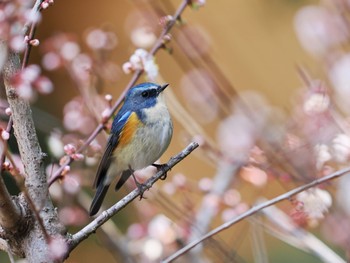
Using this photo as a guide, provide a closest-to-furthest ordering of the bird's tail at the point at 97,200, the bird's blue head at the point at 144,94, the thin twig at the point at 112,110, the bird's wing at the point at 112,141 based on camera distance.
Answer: the thin twig at the point at 112,110, the bird's tail at the point at 97,200, the bird's wing at the point at 112,141, the bird's blue head at the point at 144,94

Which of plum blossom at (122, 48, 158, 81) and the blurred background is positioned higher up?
plum blossom at (122, 48, 158, 81)

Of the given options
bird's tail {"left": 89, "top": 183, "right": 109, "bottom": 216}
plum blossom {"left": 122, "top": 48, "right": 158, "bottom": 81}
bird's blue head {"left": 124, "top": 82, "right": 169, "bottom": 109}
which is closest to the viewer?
plum blossom {"left": 122, "top": 48, "right": 158, "bottom": 81}

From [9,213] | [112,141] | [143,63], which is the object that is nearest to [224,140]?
[112,141]

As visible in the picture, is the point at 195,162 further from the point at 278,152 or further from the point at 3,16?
the point at 3,16

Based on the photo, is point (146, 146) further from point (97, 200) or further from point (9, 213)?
point (9, 213)

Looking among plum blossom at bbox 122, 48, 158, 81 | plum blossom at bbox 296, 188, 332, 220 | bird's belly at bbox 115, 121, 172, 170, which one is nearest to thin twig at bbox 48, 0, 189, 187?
plum blossom at bbox 122, 48, 158, 81

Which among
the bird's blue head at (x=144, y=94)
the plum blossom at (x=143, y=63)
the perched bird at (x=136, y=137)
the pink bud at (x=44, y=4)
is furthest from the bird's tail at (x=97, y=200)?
the pink bud at (x=44, y=4)

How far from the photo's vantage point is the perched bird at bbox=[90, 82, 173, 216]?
10.6 ft

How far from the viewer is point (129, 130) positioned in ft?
11.0

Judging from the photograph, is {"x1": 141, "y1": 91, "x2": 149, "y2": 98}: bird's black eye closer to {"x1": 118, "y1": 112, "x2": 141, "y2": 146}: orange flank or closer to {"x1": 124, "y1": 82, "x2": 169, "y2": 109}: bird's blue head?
{"x1": 124, "y1": 82, "x2": 169, "y2": 109}: bird's blue head

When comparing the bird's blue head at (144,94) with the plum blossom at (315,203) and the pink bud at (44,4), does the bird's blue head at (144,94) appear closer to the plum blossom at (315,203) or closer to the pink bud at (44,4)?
the plum blossom at (315,203)

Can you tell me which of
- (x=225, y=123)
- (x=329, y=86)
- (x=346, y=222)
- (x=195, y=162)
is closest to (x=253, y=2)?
(x=195, y=162)

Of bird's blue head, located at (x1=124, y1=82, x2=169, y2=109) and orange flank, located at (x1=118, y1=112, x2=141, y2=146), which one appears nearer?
orange flank, located at (x1=118, y1=112, x2=141, y2=146)

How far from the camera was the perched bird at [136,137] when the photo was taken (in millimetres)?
3244
